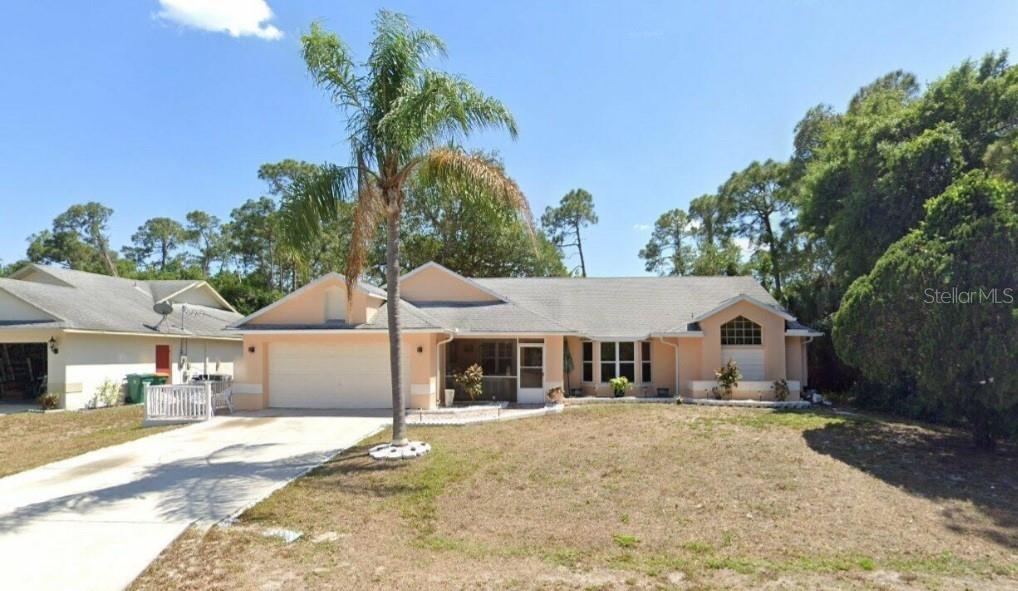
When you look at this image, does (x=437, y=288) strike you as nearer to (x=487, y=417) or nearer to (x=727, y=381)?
(x=487, y=417)

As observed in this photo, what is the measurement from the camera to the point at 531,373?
1881cm

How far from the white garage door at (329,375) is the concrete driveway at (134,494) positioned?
3.20 m

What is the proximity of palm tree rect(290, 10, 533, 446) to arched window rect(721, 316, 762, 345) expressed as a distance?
1144 cm

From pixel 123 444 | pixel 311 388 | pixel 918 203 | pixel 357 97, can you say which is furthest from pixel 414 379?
pixel 918 203

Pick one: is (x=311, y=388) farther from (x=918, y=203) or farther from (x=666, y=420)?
(x=918, y=203)

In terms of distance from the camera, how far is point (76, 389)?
1941 centimetres

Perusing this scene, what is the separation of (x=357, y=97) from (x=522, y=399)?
37.1 ft

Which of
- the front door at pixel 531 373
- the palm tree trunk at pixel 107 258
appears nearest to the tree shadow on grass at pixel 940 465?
the front door at pixel 531 373

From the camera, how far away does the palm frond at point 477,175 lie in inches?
413

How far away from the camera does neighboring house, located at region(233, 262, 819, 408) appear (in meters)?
17.1

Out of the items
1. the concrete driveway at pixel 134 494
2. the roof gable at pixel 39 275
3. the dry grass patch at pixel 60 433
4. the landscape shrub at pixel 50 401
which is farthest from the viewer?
the roof gable at pixel 39 275

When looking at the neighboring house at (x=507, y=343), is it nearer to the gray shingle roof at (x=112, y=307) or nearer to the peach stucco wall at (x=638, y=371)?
the peach stucco wall at (x=638, y=371)

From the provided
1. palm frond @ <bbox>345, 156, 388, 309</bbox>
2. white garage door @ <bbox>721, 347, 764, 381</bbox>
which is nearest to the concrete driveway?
palm frond @ <bbox>345, 156, 388, 309</bbox>

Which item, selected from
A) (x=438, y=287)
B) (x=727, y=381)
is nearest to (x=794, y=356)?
(x=727, y=381)
